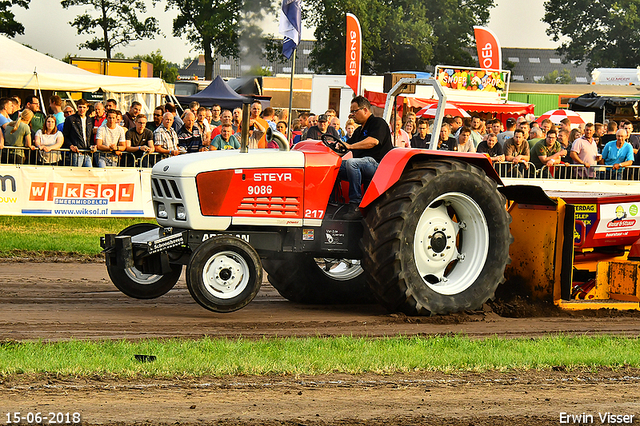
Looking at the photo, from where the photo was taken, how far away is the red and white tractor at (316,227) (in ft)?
22.8

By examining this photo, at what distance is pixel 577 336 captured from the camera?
6684mm

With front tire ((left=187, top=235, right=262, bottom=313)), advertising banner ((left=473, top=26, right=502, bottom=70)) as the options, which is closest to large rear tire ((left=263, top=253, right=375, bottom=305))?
front tire ((left=187, top=235, right=262, bottom=313))

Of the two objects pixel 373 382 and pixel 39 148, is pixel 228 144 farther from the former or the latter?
pixel 373 382

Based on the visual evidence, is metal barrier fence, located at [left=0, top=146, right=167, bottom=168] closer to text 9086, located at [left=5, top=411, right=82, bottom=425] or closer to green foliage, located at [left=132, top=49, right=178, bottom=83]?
text 9086, located at [left=5, top=411, right=82, bottom=425]

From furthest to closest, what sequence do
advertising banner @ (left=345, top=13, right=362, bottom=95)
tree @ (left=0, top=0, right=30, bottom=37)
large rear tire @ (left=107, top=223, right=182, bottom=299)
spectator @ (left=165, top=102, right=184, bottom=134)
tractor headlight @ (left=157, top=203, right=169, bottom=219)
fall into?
tree @ (left=0, top=0, right=30, bottom=37), advertising banner @ (left=345, top=13, right=362, bottom=95), spectator @ (left=165, top=102, right=184, bottom=134), large rear tire @ (left=107, top=223, right=182, bottom=299), tractor headlight @ (left=157, top=203, right=169, bottom=219)

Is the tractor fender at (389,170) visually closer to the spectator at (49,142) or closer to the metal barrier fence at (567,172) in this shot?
the metal barrier fence at (567,172)

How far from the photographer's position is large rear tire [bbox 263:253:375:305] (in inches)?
324

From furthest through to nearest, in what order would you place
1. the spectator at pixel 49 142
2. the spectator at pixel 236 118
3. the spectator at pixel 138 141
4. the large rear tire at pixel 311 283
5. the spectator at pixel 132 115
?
1. the spectator at pixel 132 115
2. the spectator at pixel 138 141
3. the spectator at pixel 49 142
4. the spectator at pixel 236 118
5. the large rear tire at pixel 311 283

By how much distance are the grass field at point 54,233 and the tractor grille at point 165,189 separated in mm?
4722

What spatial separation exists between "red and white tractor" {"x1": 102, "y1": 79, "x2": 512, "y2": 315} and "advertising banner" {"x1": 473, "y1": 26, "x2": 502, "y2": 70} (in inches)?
1034

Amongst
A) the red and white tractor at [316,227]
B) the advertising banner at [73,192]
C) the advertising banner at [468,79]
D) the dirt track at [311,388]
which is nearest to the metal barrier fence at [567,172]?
the advertising banner at [73,192]

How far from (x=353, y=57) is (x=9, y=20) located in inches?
1087

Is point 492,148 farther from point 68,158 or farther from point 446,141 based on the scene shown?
point 68,158

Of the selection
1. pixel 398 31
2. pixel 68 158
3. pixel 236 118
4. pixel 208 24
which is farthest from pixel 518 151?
pixel 398 31
